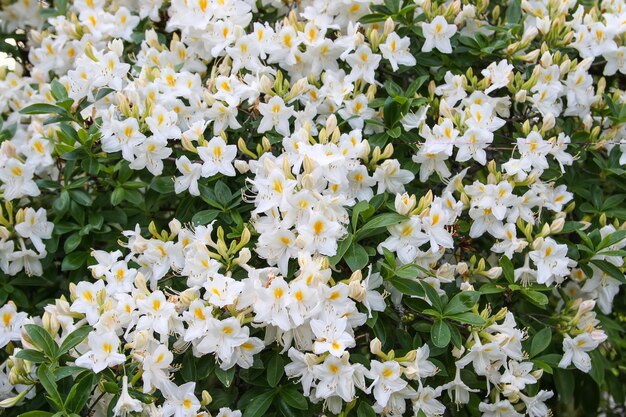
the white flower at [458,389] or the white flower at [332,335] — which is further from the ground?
the white flower at [332,335]

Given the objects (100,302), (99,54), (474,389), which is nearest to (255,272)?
(100,302)

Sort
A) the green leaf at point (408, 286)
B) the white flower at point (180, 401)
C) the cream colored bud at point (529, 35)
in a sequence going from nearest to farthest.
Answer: the white flower at point (180, 401) → the green leaf at point (408, 286) → the cream colored bud at point (529, 35)

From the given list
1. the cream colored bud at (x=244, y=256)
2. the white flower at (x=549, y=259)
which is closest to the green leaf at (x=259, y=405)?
the cream colored bud at (x=244, y=256)

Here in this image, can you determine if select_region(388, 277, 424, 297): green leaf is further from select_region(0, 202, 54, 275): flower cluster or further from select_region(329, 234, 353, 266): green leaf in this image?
→ select_region(0, 202, 54, 275): flower cluster

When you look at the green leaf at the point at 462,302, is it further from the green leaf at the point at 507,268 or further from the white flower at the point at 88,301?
the white flower at the point at 88,301

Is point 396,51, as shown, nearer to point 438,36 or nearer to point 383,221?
point 438,36

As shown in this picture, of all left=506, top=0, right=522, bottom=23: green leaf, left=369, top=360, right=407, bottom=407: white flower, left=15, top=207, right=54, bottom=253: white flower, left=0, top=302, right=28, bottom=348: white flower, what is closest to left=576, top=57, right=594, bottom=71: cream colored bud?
left=506, top=0, right=522, bottom=23: green leaf

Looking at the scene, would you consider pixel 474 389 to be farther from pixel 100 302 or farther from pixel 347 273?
pixel 100 302
